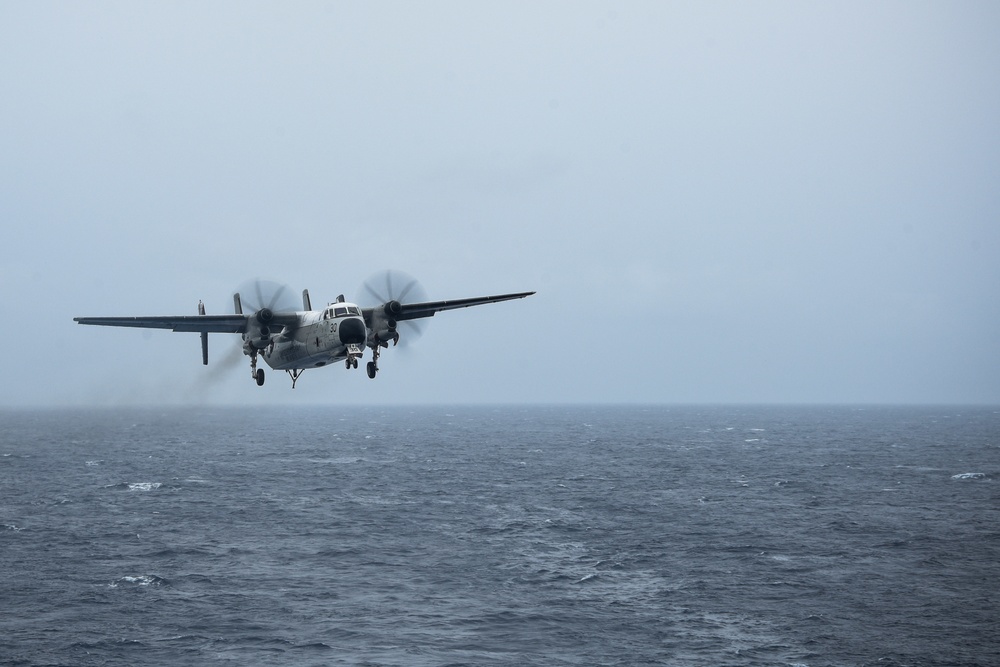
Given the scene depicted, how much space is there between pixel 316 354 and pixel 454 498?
8571 cm

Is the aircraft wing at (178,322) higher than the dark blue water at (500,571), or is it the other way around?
the aircraft wing at (178,322)

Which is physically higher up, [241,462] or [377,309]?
[377,309]

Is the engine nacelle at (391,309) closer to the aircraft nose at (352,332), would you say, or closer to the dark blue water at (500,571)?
the aircraft nose at (352,332)

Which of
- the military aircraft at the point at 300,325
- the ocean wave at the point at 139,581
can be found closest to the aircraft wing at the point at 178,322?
the military aircraft at the point at 300,325

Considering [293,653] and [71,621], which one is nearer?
[293,653]

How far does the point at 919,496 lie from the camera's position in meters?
124

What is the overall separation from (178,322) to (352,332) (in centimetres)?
1123

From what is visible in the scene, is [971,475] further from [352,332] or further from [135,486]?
[135,486]

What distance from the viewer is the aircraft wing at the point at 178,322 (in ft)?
141

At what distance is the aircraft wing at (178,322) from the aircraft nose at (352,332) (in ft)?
25.4

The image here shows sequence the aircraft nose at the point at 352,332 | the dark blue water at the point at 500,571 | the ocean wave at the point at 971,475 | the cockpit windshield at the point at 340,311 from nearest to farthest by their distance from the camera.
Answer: the aircraft nose at the point at 352,332 < the cockpit windshield at the point at 340,311 < the dark blue water at the point at 500,571 < the ocean wave at the point at 971,475

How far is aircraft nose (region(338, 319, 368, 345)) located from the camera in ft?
127

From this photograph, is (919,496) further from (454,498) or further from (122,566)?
(122,566)

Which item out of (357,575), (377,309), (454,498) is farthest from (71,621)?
(454,498)
